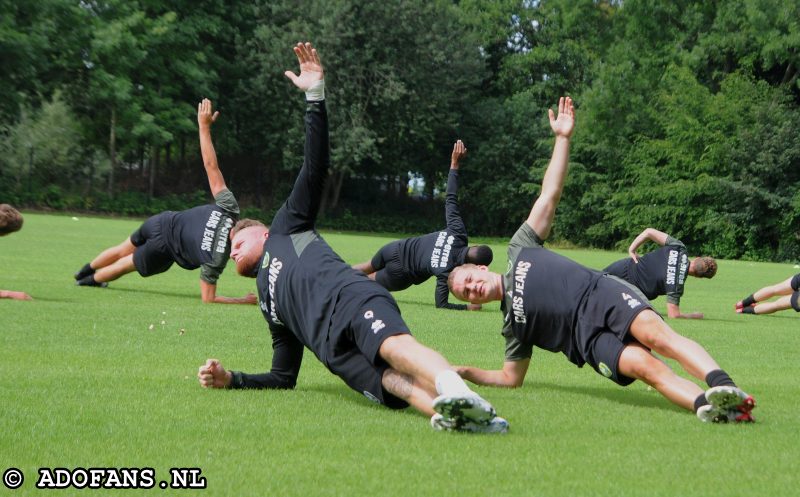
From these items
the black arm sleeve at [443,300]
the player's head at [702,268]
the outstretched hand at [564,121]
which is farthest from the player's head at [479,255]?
the outstretched hand at [564,121]

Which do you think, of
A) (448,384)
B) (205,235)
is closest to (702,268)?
(205,235)

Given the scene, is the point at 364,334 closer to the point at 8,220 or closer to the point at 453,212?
the point at 8,220

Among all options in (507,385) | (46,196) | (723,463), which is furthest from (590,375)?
(46,196)

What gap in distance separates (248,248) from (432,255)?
6586 mm

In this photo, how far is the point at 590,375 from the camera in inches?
320

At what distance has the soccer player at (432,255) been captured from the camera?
12617mm

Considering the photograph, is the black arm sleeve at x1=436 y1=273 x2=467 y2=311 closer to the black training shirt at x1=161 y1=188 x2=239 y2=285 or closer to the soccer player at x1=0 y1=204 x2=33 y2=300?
the black training shirt at x1=161 y1=188 x2=239 y2=285

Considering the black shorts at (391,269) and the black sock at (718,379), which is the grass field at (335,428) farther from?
the black shorts at (391,269)

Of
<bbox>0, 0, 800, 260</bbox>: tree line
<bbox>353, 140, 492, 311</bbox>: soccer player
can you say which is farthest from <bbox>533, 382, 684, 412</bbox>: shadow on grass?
<bbox>0, 0, 800, 260</bbox>: tree line

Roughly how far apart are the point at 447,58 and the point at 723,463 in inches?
1893

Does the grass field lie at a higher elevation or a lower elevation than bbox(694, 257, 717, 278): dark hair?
lower

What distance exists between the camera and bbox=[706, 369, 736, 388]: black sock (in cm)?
557

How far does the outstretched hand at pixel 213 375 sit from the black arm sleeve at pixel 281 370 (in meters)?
0.08

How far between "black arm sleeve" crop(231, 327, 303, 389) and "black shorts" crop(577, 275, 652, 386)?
1.87m
